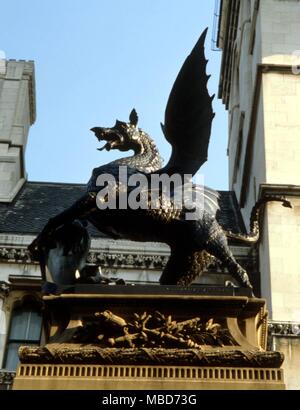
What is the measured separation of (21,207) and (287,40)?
32.5 ft

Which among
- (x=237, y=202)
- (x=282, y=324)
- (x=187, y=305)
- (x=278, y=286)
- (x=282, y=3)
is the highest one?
(x=282, y=3)

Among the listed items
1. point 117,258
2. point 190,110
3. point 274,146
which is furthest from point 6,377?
point 190,110

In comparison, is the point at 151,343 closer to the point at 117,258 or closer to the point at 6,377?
the point at 6,377

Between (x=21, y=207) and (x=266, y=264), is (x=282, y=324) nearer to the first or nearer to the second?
(x=266, y=264)

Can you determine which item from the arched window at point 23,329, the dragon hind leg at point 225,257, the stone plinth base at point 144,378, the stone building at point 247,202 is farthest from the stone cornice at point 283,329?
the stone plinth base at point 144,378

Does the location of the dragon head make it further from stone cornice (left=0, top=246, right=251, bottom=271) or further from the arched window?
stone cornice (left=0, top=246, right=251, bottom=271)

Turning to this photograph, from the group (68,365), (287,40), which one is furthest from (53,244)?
(287,40)

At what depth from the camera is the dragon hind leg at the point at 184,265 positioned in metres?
9.02

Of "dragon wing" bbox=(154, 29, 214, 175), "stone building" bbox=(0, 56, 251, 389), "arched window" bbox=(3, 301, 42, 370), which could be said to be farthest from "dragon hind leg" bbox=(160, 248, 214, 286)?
"arched window" bbox=(3, 301, 42, 370)

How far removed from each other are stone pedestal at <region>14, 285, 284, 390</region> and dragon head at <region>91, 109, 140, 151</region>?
7.56 ft

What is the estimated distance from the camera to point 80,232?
901 centimetres

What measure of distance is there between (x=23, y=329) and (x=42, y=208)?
6553 millimetres

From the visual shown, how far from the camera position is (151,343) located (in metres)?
7.50

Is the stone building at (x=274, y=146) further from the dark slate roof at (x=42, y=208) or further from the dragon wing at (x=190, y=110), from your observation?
the dragon wing at (x=190, y=110)
